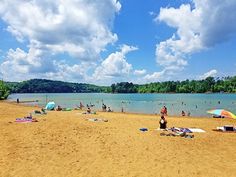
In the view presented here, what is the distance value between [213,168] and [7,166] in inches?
347

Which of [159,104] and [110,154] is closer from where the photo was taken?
[110,154]

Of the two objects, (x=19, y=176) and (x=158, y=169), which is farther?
(x=158, y=169)

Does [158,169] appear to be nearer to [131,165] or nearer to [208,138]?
[131,165]

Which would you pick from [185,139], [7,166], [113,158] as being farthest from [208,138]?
[7,166]

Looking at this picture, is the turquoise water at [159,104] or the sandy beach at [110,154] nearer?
the sandy beach at [110,154]

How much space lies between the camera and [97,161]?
45.6 feet

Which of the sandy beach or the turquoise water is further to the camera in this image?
the turquoise water

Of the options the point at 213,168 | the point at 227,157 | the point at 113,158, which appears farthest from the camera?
the point at 227,157

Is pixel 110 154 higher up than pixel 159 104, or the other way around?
pixel 159 104

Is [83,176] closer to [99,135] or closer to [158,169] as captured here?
[158,169]

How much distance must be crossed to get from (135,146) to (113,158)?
3.19 meters

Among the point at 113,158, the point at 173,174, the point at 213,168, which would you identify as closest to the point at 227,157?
the point at 213,168

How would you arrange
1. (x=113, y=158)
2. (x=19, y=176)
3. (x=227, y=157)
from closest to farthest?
(x=19, y=176), (x=113, y=158), (x=227, y=157)

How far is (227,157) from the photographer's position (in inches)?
607
